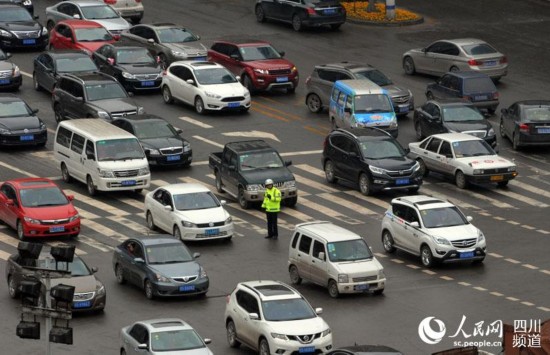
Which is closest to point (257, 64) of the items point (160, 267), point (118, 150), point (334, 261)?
point (118, 150)

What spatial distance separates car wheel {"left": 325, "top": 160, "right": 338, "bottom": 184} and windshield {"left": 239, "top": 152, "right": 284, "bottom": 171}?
2671 millimetres

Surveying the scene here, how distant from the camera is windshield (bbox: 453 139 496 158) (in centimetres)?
5525

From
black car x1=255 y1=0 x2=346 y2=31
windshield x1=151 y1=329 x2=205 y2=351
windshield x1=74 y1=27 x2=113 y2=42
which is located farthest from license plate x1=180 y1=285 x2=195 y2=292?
black car x1=255 y1=0 x2=346 y2=31

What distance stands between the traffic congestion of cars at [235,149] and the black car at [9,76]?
6 centimetres

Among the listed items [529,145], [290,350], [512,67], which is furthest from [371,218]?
[512,67]

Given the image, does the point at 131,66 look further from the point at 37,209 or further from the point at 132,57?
the point at 37,209

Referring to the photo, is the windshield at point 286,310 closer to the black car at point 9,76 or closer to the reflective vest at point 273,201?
the reflective vest at point 273,201

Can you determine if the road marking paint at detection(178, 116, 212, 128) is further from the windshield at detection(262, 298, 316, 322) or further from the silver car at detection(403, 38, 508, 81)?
the windshield at detection(262, 298, 316, 322)

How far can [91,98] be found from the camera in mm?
60531

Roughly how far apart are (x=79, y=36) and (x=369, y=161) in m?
19.9

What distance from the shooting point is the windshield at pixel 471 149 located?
55250mm

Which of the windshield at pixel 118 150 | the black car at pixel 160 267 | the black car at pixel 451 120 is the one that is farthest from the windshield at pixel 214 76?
the black car at pixel 160 267

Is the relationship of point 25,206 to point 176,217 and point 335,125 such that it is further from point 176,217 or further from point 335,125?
point 335,125

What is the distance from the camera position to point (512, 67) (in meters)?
70.1
